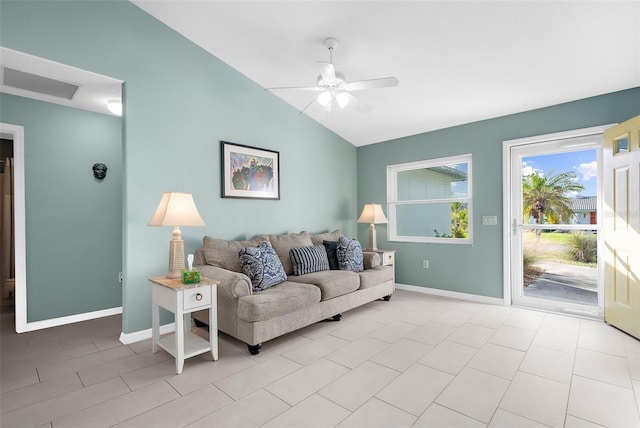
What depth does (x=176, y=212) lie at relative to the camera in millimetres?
2664

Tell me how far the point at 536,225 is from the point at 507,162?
2.79 feet

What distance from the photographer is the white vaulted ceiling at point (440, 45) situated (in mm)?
2502

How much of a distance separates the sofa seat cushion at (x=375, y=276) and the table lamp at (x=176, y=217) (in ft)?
6.74

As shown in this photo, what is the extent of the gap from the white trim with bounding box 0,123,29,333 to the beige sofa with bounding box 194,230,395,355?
1.71 meters

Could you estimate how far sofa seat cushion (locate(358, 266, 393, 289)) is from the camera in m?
3.90

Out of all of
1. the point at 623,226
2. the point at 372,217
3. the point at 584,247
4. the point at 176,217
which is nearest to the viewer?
the point at 176,217

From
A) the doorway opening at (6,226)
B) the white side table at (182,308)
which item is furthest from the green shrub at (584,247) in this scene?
the doorway opening at (6,226)

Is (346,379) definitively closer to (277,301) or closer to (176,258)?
(277,301)

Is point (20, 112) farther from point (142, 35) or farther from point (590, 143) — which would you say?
point (590, 143)

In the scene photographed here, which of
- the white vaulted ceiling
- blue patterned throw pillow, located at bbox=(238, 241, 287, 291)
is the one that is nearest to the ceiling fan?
the white vaulted ceiling

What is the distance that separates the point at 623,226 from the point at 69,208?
19.0ft

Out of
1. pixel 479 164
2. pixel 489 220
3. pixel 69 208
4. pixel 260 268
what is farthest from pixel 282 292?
pixel 479 164

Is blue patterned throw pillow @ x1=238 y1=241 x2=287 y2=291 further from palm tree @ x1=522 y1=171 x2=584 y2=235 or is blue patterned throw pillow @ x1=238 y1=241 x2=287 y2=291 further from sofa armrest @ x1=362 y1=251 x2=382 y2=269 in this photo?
palm tree @ x1=522 y1=171 x2=584 y2=235

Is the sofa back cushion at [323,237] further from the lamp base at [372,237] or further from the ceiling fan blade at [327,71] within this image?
the ceiling fan blade at [327,71]
